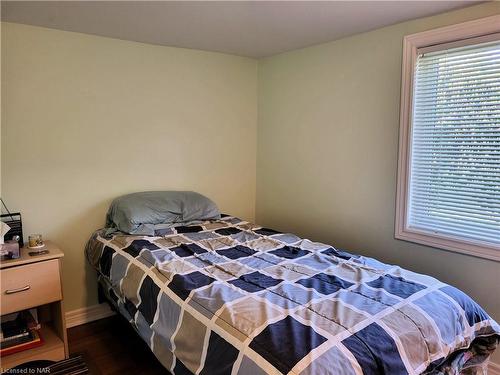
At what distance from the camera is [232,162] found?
11.4 ft

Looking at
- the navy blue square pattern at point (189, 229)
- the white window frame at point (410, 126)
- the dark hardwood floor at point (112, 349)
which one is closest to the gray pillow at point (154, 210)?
the navy blue square pattern at point (189, 229)

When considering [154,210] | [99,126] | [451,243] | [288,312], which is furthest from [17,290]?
[451,243]

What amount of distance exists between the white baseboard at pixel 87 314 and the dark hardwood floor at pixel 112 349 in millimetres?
40

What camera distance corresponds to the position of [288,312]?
1432 millimetres

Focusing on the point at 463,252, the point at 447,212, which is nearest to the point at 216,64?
the point at 447,212

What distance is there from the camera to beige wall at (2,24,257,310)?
2.42 m

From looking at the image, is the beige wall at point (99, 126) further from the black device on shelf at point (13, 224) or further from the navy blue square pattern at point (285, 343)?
the navy blue square pattern at point (285, 343)

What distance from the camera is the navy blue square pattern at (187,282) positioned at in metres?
1.67

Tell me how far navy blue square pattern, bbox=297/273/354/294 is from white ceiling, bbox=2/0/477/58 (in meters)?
1.54

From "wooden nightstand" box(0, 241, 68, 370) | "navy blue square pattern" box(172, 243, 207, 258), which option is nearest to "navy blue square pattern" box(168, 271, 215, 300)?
"navy blue square pattern" box(172, 243, 207, 258)

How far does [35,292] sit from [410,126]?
2.58 m

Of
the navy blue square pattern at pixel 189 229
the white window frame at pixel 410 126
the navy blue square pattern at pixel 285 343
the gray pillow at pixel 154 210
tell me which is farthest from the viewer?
the navy blue square pattern at pixel 189 229

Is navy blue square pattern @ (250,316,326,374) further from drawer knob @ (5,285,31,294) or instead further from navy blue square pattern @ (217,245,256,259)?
drawer knob @ (5,285,31,294)

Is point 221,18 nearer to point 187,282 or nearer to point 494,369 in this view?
point 187,282
